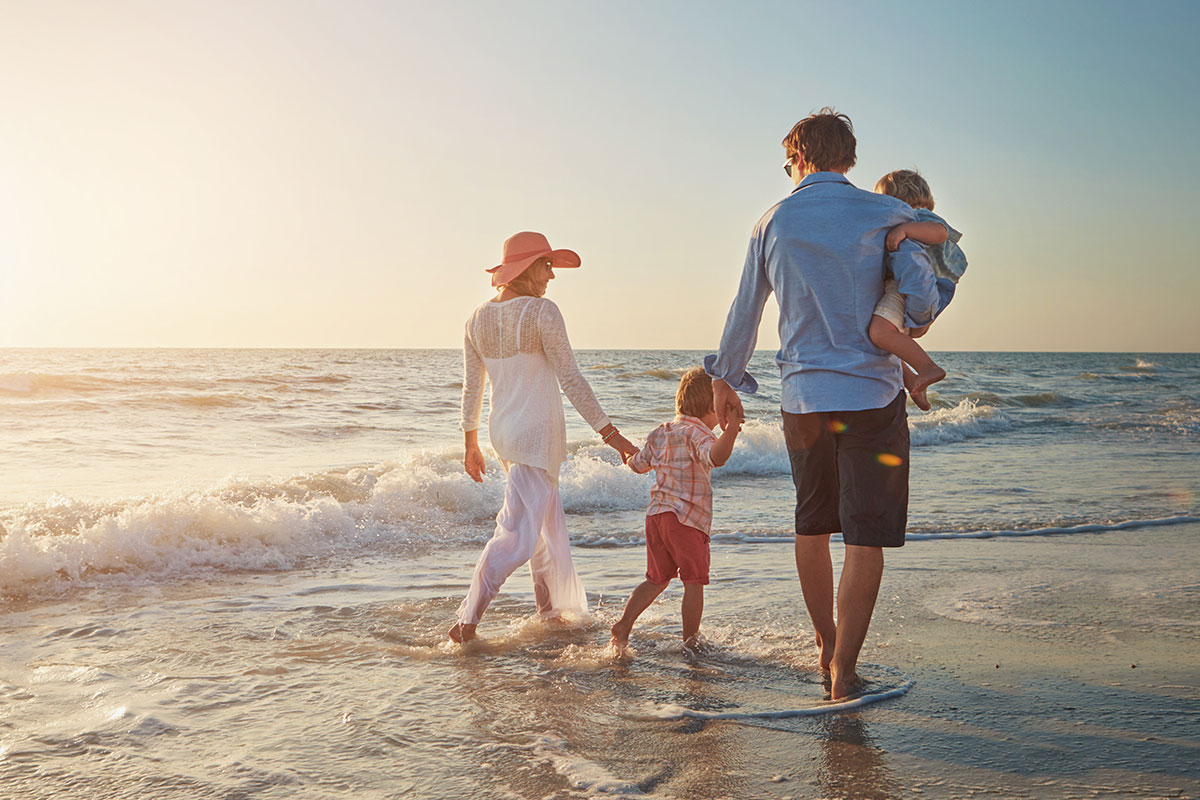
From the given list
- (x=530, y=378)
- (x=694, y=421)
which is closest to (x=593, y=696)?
(x=694, y=421)

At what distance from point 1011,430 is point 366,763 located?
18496 mm

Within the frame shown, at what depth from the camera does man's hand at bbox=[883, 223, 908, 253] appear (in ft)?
9.27

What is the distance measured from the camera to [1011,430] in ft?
60.5

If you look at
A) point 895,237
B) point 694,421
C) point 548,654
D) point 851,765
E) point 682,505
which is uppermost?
point 895,237

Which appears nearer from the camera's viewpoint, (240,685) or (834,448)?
(834,448)

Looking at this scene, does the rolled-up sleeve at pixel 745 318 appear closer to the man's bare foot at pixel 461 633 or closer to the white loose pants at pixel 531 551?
the white loose pants at pixel 531 551

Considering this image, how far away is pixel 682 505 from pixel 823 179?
1499 millimetres

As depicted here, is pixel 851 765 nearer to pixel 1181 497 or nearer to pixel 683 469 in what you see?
pixel 683 469

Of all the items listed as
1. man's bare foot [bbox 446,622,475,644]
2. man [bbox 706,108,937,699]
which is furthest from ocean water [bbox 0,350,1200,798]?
man [bbox 706,108,937,699]

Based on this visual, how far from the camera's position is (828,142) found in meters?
3.09

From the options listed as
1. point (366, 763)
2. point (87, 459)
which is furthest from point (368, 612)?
point (87, 459)

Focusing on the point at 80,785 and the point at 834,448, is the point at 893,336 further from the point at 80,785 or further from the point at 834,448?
the point at 80,785

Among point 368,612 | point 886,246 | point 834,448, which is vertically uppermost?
point 886,246

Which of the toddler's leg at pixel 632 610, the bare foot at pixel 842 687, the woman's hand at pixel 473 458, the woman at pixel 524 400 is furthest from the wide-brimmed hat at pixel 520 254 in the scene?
the bare foot at pixel 842 687
